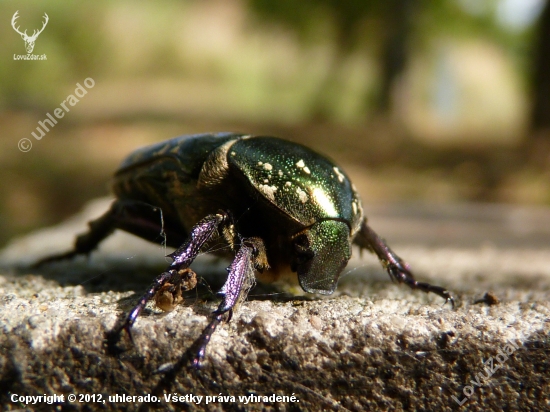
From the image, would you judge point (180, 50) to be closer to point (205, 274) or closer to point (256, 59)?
point (256, 59)

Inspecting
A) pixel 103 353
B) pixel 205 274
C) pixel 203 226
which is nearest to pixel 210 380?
pixel 103 353

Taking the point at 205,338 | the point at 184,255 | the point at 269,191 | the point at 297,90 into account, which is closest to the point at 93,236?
the point at 184,255

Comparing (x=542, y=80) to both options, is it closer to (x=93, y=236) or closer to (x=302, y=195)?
(x=302, y=195)

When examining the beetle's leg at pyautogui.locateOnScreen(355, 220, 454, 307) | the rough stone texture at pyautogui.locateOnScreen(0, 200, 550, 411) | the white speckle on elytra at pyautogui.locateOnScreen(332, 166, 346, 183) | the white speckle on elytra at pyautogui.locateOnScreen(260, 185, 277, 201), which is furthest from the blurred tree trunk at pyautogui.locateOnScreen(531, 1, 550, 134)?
the white speckle on elytra at pyautogui.locateOnScreen(260, 185, 277, 201)

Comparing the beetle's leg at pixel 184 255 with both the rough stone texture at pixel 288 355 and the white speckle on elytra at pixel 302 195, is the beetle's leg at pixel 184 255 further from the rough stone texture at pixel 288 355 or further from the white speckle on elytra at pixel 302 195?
the white speckle on elytra at pixel 302 195

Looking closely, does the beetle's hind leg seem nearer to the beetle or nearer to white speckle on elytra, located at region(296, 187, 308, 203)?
the beetle
